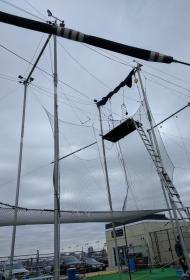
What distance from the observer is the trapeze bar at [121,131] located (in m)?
10.3

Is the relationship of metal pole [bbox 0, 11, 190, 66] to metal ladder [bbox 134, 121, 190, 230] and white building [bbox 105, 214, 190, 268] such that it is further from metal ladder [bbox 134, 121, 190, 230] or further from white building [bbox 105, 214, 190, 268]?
white building [bbox 105, 214, 190, 268]

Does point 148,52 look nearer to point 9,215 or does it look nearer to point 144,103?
point 9,215

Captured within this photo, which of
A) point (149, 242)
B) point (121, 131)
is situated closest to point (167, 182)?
point (121, 131)

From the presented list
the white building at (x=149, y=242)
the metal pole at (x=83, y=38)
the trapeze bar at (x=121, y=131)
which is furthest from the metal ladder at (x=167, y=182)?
the white building at (x=149, y=242)

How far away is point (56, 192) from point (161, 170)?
3.34m

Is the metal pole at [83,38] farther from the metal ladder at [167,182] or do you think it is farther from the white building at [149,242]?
the white building at [149,242]

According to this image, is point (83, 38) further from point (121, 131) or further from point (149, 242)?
point (149, 242)

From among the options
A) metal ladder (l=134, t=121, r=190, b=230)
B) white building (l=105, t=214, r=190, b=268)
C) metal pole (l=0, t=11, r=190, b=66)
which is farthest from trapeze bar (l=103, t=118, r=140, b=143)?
white building (l=105, t=214, r=190, b=268)

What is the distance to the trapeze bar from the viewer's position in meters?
10.3

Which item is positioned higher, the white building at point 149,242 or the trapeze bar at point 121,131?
the trapeze bar at point 121,131

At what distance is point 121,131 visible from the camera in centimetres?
1088

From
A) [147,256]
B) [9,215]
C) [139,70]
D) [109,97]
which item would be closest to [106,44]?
[9,215]

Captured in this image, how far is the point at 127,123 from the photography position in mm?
10352

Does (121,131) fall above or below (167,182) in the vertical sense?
above
